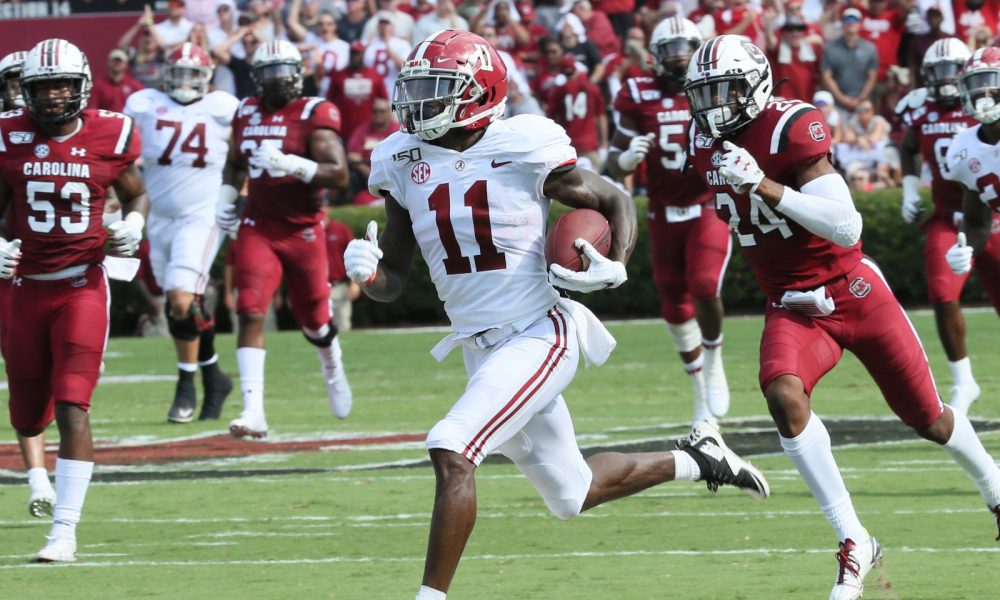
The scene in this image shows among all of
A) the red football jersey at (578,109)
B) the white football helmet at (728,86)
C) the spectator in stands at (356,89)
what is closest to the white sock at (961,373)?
the white football helmet at (728,86)

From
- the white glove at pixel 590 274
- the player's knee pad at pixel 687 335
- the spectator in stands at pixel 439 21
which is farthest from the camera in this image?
the spectator in stands at pixel 439 21

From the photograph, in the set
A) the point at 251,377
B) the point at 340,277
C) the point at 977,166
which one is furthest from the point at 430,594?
the point at 340,277

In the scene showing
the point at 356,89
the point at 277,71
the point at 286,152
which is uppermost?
the point at 277,71

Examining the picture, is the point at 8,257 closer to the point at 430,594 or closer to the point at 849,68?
the point at 430,594

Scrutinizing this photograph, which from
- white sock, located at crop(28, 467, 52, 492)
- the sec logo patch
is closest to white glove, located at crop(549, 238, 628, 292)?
the sec logo patch

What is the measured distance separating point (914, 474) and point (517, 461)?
2851 mm

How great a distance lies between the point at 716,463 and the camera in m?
5.20

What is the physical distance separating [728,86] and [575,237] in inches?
36.1

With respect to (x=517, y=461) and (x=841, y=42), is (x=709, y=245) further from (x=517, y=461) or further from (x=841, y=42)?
(x=841, y=42)

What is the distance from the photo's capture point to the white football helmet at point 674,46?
848 centimetres

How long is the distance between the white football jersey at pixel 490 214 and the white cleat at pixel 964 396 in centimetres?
416

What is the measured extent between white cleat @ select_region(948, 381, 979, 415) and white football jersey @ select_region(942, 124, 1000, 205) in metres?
1.29

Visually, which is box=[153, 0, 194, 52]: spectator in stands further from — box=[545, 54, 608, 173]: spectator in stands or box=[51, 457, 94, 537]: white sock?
box=[51, 457, 94, 537]: white sock

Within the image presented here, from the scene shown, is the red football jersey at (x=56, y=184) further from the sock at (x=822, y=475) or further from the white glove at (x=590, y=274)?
the sock at (x=822, y=475)
